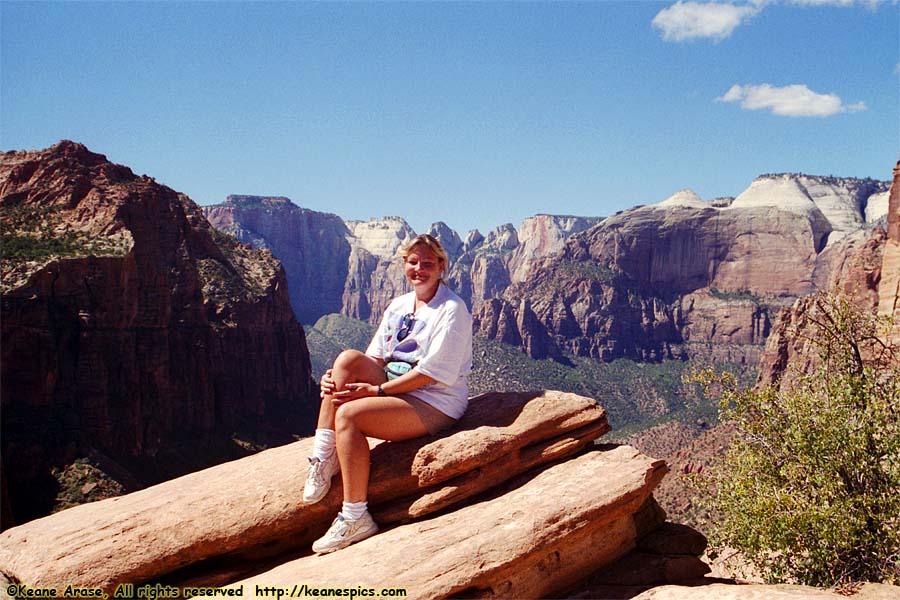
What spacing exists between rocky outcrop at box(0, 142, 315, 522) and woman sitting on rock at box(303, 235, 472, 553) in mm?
41300

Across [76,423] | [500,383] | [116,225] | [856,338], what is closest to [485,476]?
[856,338]

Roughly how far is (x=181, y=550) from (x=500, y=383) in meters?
152

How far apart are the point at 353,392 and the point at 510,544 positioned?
3.28m

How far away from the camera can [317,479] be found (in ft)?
35.8

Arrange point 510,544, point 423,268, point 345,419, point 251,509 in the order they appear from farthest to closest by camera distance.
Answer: point 251,509 < point 423,268 < point 345,419 < point 510,544

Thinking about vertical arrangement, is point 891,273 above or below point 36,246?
below

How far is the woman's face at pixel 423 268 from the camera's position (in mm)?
11148

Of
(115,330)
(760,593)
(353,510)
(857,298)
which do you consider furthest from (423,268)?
(857,298)

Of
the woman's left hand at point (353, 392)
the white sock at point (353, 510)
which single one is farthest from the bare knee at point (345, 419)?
the white sock at point (353, 510)

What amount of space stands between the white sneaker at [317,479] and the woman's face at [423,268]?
10.1 ft

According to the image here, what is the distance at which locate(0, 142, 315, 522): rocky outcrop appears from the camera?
174ft

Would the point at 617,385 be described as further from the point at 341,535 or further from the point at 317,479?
the point at 341,535

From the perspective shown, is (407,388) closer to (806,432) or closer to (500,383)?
(806,432)

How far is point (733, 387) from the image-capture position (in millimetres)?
15664
